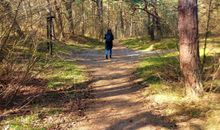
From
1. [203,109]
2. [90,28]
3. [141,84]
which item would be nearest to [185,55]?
[203,109]

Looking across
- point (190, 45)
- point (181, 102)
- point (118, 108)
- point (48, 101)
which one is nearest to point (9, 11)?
point (48, 101)

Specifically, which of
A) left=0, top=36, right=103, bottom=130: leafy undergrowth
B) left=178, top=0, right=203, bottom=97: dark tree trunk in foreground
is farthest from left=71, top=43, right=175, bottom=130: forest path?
left=178, top=0, right=203, bottom=97: dark tree trunk in foreground

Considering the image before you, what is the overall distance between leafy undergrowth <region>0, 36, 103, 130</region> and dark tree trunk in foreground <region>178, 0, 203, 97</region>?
3.27m

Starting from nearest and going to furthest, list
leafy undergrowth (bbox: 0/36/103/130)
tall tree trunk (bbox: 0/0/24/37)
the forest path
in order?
tall tree trunk (bbox: 0/0/24/37)
the forest path
leafy undergrowth (bbox: 0/36/103/130)

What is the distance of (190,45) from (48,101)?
4.84m

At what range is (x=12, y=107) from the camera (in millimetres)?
11297

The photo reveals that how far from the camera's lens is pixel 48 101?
40.8 feet

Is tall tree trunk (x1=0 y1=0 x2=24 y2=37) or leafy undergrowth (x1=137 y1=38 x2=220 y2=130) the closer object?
leafy undergrowth (x1=137 y1=38 x2=220 y2=130)

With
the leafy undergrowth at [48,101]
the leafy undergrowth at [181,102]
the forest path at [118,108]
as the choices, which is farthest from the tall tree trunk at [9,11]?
the leafy undergrowth at [181,102]

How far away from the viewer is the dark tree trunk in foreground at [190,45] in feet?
35.7

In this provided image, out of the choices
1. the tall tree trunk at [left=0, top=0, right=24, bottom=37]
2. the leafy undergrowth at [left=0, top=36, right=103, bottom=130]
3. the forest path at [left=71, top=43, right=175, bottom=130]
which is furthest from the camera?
the leafy undergrowth at [left=0, top=36, right=103, bottom=130]

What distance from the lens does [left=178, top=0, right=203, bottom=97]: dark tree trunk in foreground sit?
10.9m

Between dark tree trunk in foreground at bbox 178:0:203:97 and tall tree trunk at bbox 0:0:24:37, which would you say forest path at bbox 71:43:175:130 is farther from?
tall tree trunk at bbox 0:0:24:37

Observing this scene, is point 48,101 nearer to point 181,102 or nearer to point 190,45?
point 181,102
